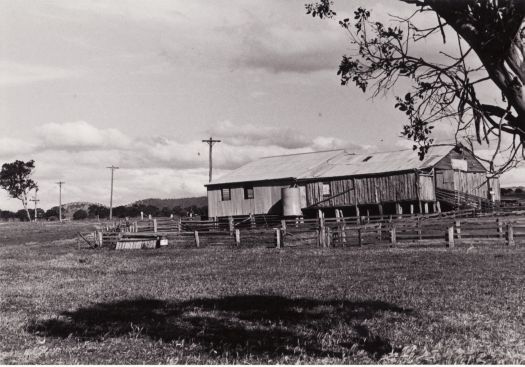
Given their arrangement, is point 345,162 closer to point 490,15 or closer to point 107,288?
point 107,288

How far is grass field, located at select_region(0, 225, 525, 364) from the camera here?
8172 millimetres

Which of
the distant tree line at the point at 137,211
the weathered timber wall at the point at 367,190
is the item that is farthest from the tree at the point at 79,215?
the weathered timber wall at the point at 367,190

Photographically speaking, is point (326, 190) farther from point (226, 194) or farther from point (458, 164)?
point (458, 164)

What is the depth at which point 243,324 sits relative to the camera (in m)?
10.2

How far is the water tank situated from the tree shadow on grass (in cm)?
3638

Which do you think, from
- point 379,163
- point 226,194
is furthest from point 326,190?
point 226,194

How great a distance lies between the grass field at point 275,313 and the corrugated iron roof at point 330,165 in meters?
26.0

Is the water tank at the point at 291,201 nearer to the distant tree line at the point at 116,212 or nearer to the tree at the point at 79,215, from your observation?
the distant tree line at the point at 116,212

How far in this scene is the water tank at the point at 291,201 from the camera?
49562mm

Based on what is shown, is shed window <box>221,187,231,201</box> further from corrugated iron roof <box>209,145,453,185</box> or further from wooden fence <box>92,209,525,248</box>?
wooden fence <box>92,209,525,248</box>

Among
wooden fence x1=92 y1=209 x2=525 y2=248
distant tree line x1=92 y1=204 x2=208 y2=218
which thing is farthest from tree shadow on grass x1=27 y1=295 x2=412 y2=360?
distant tree line x1=92 y1=204 x2=208 y2=218

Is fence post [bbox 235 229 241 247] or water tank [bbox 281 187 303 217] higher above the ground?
water tank [bbox 281 187 303 217]

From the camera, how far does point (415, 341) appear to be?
8.74 meters

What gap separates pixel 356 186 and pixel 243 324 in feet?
126
